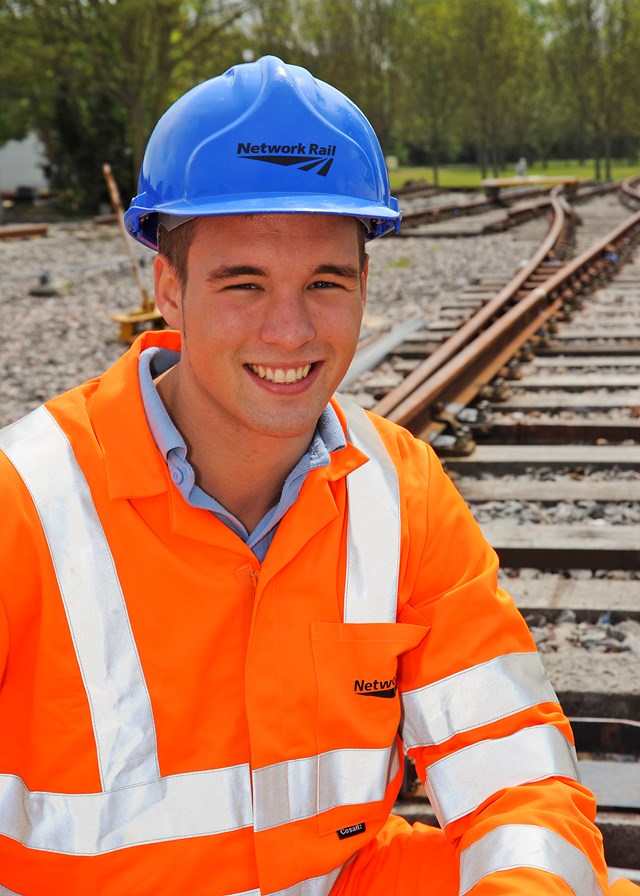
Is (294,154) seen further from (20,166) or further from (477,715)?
(20,166)

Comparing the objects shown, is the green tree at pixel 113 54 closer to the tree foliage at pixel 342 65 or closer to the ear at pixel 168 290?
the tree foliage at pixel 342 65

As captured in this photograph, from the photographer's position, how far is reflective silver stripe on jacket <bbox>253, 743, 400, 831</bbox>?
69.2 inches

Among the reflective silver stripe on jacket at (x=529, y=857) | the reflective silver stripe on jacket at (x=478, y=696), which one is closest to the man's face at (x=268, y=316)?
the reflective silver stripe on jacket at (x=478, y=696)

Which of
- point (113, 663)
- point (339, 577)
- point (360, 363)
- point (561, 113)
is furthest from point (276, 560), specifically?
point (561, 113)

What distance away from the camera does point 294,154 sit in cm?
185

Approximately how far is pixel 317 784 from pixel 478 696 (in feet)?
1.09

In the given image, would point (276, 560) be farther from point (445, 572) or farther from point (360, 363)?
point (360, 363)

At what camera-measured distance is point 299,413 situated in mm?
1902

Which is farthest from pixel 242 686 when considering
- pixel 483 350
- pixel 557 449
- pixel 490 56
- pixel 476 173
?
pixel 476 173

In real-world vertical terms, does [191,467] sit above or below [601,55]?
below

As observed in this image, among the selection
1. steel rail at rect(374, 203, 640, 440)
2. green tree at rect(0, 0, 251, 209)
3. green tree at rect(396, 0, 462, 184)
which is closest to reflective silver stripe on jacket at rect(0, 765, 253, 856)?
steel rail at rect(374, 203, 640, 440)

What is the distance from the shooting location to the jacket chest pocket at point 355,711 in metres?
1.83

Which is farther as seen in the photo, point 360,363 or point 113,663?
point 360,363

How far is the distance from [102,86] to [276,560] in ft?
91.5
